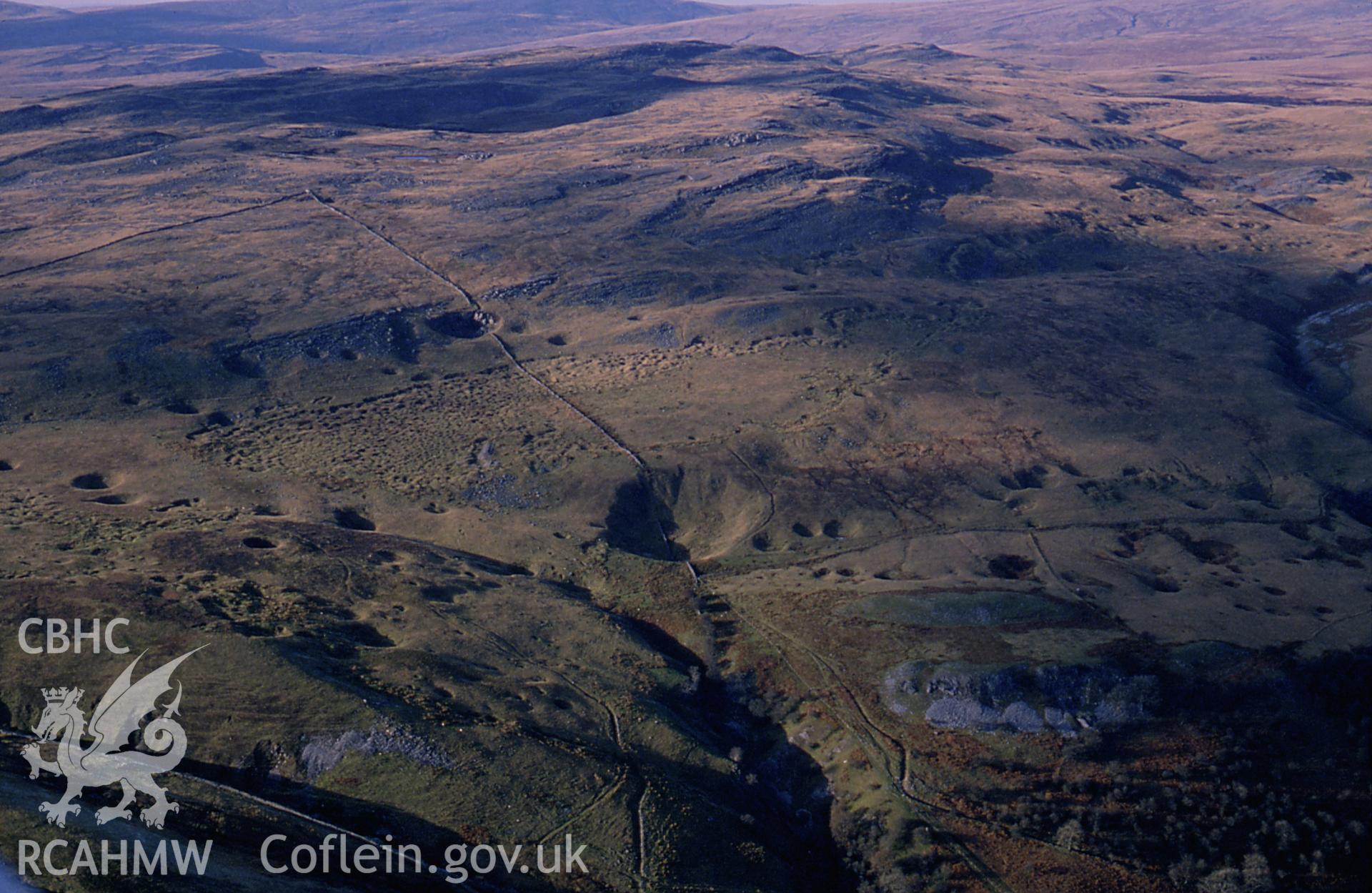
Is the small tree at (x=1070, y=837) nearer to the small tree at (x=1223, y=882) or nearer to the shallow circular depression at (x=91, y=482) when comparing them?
the small tree at (x=1223, y=882)

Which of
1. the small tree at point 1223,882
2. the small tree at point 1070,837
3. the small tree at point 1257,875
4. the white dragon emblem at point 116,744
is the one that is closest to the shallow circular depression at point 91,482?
the white dragon emblem at point 116,744

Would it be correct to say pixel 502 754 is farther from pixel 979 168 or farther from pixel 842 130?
pixel 842 130

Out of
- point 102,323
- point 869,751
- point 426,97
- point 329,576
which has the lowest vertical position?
point 869,751

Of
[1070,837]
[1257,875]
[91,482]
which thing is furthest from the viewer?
[91,482]

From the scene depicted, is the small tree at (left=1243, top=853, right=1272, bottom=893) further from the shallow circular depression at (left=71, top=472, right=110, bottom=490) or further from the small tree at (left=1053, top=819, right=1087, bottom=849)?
the shallow circular depression at (left=71, top=472, right=110, bottom=490)

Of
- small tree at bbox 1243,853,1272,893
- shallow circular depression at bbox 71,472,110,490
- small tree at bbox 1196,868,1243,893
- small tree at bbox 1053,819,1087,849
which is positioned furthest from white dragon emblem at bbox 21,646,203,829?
small tree at bbox 1243,853,1272,893

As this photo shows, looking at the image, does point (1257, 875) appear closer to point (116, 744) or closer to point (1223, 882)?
point (1223, 882)

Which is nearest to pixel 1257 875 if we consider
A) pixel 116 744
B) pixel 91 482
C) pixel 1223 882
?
pixel 1223 882

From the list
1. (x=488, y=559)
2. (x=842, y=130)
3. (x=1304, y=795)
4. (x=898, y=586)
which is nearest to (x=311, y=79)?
(x=842, y=130)
